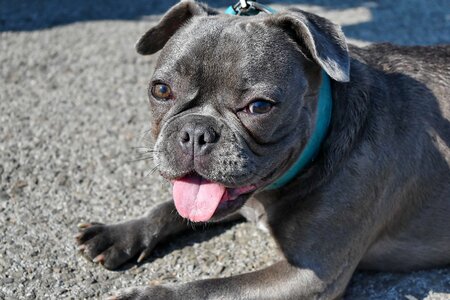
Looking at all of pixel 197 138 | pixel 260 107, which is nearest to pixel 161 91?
pixel 197 138

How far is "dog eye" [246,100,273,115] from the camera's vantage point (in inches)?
147

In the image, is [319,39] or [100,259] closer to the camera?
[319,39]

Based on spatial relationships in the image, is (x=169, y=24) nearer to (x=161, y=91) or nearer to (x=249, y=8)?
(x=249, y=8)

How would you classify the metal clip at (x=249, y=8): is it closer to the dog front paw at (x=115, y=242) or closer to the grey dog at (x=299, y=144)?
the grey dog at (x=299, y=144)

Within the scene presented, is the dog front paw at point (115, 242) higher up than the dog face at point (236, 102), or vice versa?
the dog face at point (236, 102)

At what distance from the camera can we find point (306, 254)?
13.2ft

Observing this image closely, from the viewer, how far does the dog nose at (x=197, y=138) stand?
12.1 feet

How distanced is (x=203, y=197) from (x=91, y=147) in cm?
246

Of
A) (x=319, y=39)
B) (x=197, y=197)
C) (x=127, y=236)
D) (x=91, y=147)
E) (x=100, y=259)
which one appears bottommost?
(x=91, y=147)

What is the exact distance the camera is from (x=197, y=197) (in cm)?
382

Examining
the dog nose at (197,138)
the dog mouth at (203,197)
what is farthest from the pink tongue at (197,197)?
the dog nose at (197,138)

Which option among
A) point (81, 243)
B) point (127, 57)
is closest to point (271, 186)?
point (81, 243)

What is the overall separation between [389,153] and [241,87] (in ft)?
3.30

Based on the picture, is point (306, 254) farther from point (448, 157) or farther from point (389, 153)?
point (448, 157)
